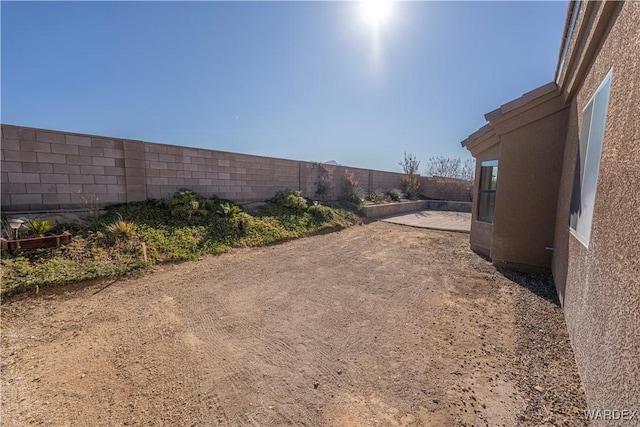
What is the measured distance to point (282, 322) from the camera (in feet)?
10.4

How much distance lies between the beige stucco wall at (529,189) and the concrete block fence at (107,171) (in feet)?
23.7

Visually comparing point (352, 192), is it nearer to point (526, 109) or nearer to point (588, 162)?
point (526, 109)

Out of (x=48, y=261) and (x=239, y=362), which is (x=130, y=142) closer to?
(x=48, y=261)

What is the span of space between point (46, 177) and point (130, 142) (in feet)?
5.66

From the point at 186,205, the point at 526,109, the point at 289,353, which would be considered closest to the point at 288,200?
the point at 186,205

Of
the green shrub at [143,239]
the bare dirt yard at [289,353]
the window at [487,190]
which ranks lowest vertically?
the bare dirt yard at [289,353]

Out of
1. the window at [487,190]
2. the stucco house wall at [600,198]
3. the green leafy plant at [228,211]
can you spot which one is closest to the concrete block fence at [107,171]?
the green leafy plant at [228,211]

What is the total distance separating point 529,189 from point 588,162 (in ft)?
7.49

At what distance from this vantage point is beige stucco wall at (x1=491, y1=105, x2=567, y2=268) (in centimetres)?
443

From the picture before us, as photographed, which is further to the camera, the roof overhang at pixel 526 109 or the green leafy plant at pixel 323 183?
the green leafy plant at pixel 323 183

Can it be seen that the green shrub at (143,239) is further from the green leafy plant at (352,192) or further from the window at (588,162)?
the window at (588,162)

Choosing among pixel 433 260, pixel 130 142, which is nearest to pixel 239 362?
pixel 433 260

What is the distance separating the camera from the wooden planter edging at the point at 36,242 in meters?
3.95

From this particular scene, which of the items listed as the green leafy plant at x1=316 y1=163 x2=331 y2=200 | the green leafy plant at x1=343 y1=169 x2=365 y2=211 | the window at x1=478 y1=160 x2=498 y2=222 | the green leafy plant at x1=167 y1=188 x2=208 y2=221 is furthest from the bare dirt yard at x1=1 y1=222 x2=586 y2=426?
the green leafy plant at x1=343 y1=169 x2=365 y2=211
